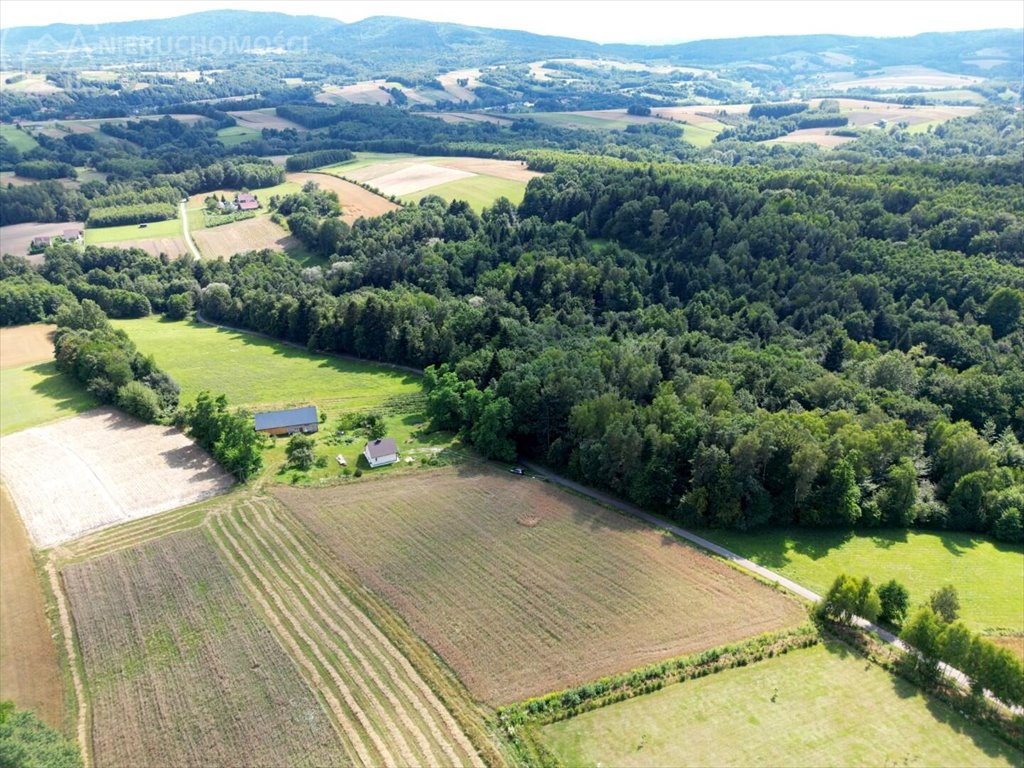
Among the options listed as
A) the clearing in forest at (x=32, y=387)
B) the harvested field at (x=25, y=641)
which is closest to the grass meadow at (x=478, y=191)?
the clearing in forest at (x=32, y=387)

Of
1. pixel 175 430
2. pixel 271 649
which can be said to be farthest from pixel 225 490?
pixel 271 649

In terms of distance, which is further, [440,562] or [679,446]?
[679,446]

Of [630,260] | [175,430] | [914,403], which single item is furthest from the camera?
[630,260]

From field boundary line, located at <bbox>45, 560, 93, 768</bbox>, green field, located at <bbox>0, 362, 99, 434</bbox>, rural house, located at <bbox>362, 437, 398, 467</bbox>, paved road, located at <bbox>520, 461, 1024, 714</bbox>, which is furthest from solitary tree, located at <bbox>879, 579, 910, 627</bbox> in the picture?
green field, located at <bbox>0, 362, 99, 434</bbox>

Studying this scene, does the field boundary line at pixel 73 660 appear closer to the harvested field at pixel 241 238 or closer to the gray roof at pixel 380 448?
the gray roof at pixel 380 448

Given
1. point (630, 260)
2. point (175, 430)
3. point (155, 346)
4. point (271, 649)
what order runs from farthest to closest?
point (630, 260)
point (155, 346)
point (175, 430)
point (271, 649)

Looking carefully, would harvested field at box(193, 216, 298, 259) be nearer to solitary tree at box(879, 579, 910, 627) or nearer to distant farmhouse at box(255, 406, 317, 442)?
distant farmhouse at box(255, 406, 317, 442)

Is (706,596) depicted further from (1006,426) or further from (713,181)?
(713,181)

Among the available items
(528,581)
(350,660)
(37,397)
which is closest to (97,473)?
(37,397)
